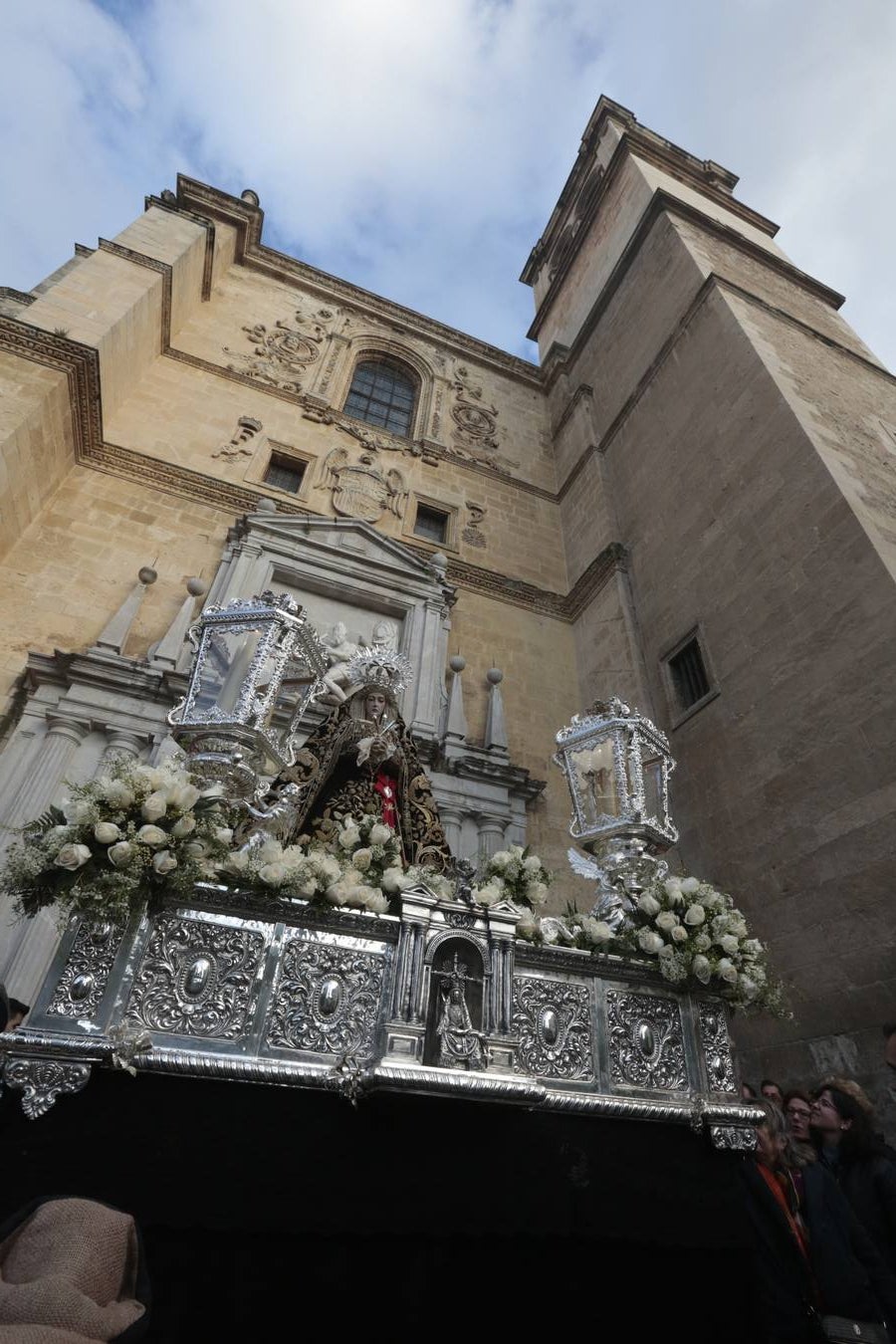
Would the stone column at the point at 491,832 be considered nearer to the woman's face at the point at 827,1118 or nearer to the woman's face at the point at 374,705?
the woman's face at the point at 374,705

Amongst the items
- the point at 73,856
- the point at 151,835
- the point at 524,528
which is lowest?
the point at 73,856

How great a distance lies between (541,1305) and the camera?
2299 mm

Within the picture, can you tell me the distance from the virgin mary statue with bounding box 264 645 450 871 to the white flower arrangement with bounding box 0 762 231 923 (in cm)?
151

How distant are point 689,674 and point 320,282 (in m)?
13.1

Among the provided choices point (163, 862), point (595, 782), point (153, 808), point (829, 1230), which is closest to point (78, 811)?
point (153, 808)

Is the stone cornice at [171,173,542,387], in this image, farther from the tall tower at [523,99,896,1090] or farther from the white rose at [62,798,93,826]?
the white rose at [62,798,93,826]

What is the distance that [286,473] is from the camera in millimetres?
12172

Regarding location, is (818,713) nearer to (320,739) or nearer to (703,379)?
(320,739)

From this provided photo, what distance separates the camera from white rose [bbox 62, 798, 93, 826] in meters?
2.62

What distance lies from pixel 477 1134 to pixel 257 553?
27.9 feet

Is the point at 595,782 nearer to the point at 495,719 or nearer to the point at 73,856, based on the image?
the point at 73,856

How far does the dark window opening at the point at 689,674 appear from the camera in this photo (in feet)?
28.3

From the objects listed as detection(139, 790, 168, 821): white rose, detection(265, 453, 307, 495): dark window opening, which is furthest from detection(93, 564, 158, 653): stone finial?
detection(139, 790, 168, 821): white rose

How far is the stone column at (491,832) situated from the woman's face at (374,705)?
11.9 ft
